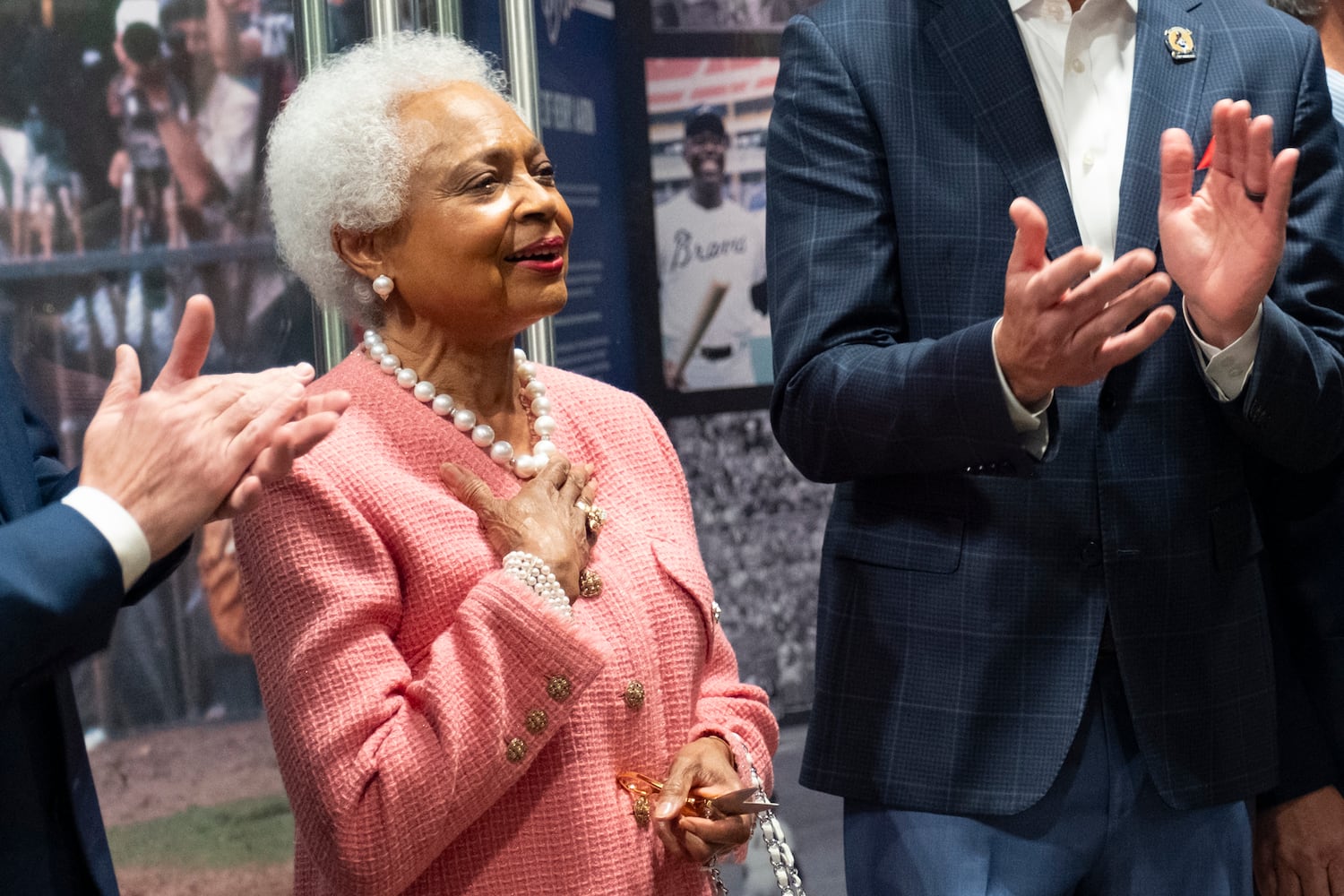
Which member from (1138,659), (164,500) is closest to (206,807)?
(164,500)

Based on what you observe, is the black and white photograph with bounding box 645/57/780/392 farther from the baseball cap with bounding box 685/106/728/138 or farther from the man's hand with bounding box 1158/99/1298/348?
the man's hand with bounding box 1158/99/1298/348

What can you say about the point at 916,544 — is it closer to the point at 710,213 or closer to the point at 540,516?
the point at 540,516

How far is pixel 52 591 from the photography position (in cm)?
140

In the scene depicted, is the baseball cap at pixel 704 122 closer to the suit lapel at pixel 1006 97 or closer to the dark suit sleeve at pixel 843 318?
the dark suit sleeve at pixel 843 318

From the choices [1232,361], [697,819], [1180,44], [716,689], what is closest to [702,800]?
[697,819]

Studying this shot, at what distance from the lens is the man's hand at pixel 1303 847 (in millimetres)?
2178

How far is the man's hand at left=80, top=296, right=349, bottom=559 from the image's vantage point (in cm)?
150

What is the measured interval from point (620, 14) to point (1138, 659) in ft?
5.93

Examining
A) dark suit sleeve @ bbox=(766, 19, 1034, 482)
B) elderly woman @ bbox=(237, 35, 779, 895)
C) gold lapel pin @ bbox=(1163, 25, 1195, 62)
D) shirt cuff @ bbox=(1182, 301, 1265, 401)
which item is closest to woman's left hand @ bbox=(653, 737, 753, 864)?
elderly woman @ bbox=(237, 35, 779, 895)

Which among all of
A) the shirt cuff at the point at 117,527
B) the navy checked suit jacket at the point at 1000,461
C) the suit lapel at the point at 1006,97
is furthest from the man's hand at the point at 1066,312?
the shirt cuff at the point at 117,527

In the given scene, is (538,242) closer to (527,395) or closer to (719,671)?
(527,395)

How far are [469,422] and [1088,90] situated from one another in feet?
3.13

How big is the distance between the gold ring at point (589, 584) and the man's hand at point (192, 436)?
1.61ft

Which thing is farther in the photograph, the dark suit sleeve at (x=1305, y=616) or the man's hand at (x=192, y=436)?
the dark suit sleeve at (x=1305, y=616)
